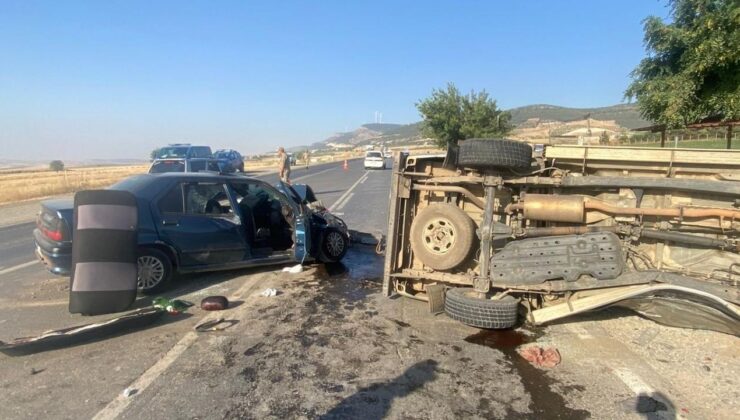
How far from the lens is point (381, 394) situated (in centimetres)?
330

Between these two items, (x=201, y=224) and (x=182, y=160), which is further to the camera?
(x=182, y=160)

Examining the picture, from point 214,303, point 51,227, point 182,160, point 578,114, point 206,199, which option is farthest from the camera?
point 578,114

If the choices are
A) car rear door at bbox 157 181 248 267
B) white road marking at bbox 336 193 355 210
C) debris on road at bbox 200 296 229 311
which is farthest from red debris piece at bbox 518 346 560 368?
white road marking at bbox 336 193 355 210

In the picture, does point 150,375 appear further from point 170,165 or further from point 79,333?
point 170,165

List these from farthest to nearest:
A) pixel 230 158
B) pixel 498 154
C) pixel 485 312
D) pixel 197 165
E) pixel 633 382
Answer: pixel 230 158 < pixel 197 165 < pixel 498 154 < pixel 485 312 < pixel 633 382

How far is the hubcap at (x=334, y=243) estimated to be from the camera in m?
7.12

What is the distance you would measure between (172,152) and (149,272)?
17.8 metres

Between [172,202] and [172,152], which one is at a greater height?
[172,152]

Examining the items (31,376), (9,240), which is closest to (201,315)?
(31,376)

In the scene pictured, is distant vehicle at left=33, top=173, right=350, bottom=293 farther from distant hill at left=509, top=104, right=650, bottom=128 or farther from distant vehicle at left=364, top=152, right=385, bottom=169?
distant hill at left=509, top=104, right=650, bottom=128

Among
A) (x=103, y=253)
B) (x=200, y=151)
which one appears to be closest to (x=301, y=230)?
(x=103, y=253)

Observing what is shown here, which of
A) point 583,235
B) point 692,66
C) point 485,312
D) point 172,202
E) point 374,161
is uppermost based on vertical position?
point 692,66

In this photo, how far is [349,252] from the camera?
8.19m

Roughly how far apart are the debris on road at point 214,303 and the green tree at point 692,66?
43.3 feet
